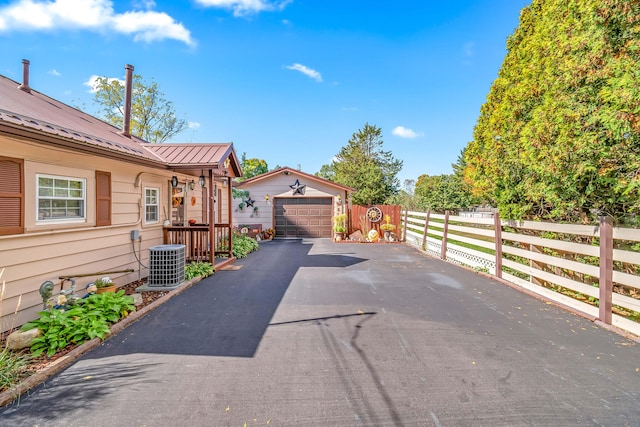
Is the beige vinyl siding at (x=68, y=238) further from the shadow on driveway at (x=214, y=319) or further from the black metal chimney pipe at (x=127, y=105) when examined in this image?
the black metal chimney pipe at (x=127, y=105)

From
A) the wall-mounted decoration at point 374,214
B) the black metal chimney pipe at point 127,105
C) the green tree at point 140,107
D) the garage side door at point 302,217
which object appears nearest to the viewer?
the black metal chimney pipe at point 127,105

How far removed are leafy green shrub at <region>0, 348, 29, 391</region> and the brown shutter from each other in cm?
277

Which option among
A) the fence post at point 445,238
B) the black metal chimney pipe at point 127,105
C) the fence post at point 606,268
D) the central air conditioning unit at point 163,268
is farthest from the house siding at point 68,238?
the fence post at point 445,238

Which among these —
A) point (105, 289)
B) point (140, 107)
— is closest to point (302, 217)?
point (105, 289)

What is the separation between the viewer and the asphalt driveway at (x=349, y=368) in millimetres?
2186

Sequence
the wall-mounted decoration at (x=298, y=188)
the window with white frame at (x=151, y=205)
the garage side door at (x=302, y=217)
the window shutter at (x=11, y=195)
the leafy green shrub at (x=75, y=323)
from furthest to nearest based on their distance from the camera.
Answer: the garage side door at (x=302, y=217) → the wall-mounted decoration at (x=298, y=188) → the window with white frame at (x=151, y=205) → the window shutter at (x=11, y=195) → the leafy green shrub at (x=75, y=323)

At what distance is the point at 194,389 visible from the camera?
2479 mm

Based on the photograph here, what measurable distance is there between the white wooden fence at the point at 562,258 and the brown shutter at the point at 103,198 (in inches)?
296

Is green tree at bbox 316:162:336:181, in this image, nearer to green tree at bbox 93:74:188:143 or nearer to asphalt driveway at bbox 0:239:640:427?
green tree at bbox 93:74:188:143

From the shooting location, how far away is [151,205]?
6738 millimetres

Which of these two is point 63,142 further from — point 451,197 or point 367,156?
point 367,156

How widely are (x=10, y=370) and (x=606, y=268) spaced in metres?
6.48

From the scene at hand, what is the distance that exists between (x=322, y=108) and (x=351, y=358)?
19876mm

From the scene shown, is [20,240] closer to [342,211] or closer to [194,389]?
[194,389]
